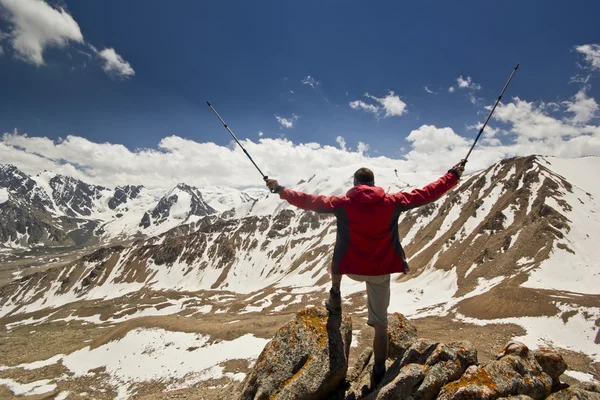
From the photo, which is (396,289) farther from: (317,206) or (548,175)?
(317,206)

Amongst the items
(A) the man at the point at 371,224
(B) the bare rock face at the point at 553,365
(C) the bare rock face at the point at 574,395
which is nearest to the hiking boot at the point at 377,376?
(A) the man at the point at 371,224

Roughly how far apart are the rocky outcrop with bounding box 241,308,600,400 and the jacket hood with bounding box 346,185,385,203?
4613mm

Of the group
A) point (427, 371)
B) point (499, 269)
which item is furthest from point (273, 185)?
point (499, 269)

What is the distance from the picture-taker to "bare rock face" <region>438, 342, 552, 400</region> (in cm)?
720

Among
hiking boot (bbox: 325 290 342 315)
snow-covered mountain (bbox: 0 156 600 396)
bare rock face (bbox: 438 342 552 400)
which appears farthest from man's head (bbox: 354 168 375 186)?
snow-covered mountain (bbox: 0 156 600 396)

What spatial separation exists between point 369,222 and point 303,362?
5.22m

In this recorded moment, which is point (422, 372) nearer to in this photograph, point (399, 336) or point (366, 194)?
point (399, 336)

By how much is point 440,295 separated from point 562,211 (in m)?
47.0

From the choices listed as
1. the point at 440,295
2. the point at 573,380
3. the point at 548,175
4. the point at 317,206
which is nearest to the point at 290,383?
the point at 317,206

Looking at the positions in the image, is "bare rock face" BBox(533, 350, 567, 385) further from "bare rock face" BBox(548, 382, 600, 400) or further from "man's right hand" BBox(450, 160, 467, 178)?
"man's right hand" BBox(450, 160, 467, 178)

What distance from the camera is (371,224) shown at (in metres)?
8.02

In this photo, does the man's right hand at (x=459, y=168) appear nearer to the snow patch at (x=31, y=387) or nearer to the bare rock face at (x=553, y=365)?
the bare rock face at (x=553, y=365)

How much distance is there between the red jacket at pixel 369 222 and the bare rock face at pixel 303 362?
3.11m

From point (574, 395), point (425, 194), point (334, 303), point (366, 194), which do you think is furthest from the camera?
point (334, 303)
